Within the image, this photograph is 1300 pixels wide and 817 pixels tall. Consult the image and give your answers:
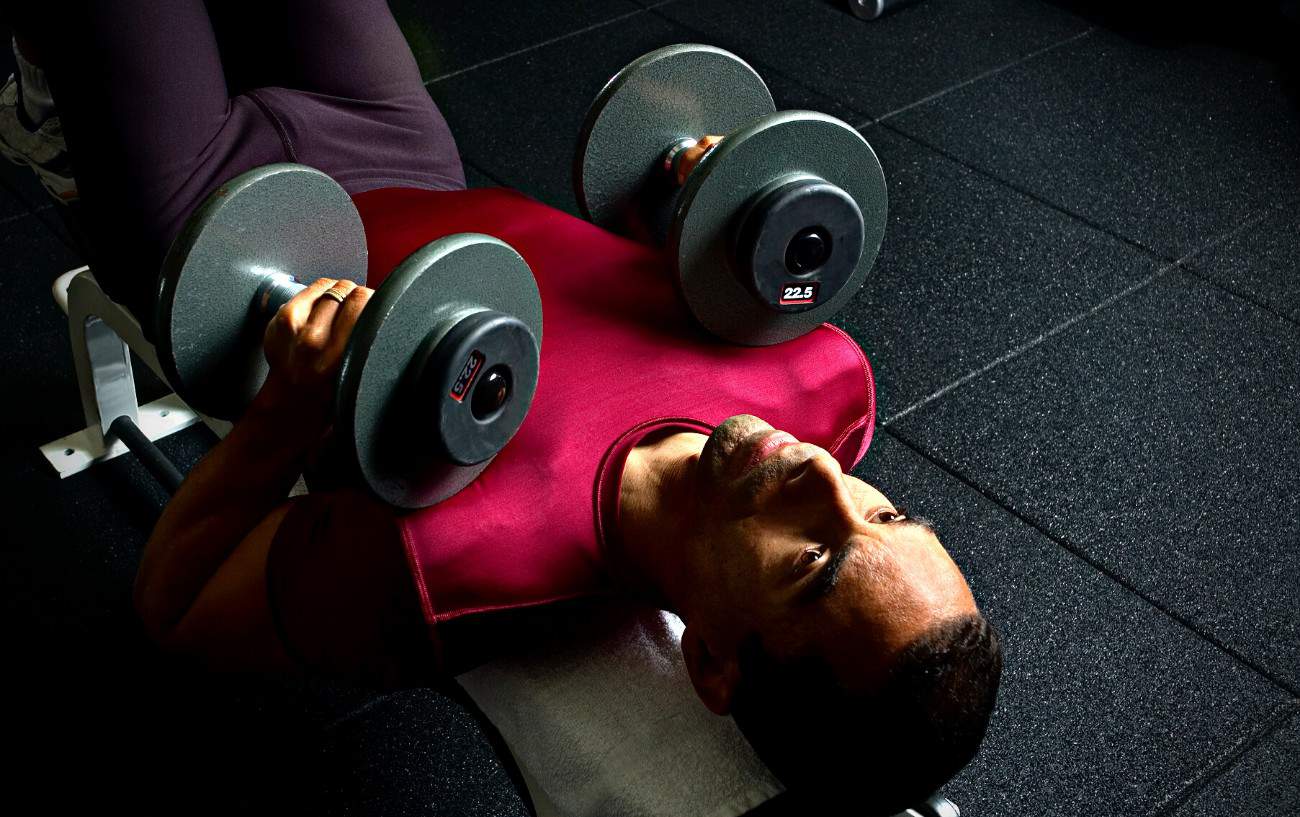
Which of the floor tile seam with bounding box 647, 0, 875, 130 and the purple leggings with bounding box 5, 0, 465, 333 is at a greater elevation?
the purple leggings with bounding box 5, 0, 465, 333

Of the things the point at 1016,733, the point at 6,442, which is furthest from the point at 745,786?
the point at 6,442

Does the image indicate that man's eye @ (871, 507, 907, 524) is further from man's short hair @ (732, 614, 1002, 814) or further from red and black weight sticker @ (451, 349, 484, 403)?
red and black weight sticker @ (451, 349, 484, 403)

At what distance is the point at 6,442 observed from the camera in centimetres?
211

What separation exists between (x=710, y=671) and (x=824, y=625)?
132mm

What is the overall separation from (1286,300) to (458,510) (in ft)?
6.11

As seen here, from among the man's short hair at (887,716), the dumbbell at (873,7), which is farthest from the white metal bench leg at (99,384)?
the dumbbell at (873,7)

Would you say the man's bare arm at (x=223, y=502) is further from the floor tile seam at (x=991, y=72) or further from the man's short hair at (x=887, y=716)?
the floor tile seam at (x=991, y=72)

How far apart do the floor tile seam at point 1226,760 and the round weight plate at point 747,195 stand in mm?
804

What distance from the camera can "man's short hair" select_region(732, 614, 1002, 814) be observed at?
1036 mm

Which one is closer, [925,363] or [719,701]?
[719,701]

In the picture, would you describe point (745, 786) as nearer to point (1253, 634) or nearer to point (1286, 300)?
point (1253, 634)

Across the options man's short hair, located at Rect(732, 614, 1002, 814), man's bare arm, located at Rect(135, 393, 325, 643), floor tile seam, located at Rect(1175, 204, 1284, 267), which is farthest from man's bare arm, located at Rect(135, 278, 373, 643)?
floor tile seam, located at Rect(1175, 204, 1284, 267)

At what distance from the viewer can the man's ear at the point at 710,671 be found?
1.12m

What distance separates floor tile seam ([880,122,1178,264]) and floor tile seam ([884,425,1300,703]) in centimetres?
77
